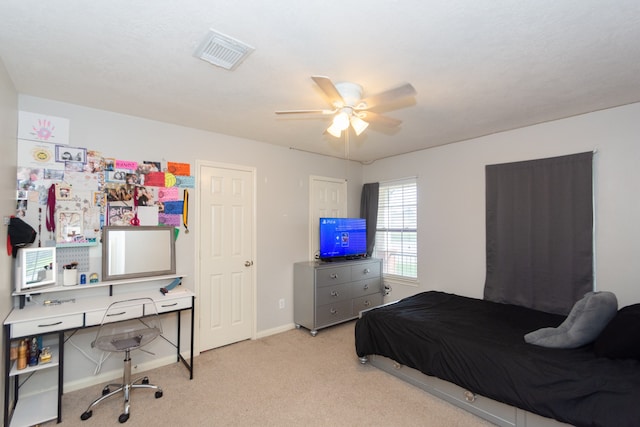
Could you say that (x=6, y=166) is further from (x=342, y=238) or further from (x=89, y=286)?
(x=342, y=238)

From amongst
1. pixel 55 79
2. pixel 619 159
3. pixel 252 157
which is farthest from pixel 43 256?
pixel 619 159

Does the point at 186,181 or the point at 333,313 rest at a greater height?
the point at 186,181

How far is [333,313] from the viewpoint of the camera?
13.4 feet

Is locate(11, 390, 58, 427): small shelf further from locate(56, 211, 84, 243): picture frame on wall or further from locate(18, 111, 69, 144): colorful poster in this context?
locate(18, 111, 69, 144): colorful poster

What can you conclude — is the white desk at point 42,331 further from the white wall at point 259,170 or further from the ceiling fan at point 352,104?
the ceiling fan at point 352,104

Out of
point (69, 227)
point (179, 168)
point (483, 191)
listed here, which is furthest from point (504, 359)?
point (69, 227)

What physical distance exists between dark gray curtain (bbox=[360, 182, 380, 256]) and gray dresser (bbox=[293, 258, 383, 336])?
1.46 feet

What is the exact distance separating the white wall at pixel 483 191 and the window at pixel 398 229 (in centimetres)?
14

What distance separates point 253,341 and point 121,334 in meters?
1.57

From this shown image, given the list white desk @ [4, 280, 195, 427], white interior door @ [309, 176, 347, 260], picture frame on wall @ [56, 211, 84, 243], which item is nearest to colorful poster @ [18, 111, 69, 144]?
picture frame on wall @ [56, 211, 84, 243]

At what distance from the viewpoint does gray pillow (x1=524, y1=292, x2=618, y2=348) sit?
2.15 meters

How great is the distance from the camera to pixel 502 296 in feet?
11.3

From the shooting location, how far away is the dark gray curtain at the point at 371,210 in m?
4.92

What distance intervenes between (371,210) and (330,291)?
1.59m
